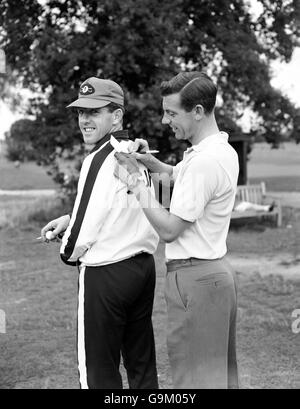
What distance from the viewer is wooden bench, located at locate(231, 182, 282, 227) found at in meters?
12.5

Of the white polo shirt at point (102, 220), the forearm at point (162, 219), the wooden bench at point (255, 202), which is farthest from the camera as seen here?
the wooden bench at point (255, 202)

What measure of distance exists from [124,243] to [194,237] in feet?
1.49

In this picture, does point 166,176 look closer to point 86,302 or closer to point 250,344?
point 86,302

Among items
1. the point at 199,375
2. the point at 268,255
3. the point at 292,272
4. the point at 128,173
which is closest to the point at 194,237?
the point at 128,173

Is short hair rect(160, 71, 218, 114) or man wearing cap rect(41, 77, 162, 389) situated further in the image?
man wearing cap rect(41, 77, 162, 389)

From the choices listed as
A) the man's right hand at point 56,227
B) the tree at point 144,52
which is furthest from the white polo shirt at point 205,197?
the tree at point 144,52

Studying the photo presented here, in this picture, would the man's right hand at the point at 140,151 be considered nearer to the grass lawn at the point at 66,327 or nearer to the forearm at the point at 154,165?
the forearm at the point at 154,165

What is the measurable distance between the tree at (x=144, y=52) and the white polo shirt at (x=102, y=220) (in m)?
8.89

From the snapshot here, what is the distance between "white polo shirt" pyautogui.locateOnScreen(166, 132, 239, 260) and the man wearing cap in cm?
32

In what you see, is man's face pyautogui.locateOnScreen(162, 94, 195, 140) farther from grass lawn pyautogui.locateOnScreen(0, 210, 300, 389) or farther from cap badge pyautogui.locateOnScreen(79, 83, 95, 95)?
grass lawn pyautogui.locateOnScreen(0, 210, 300, 389)

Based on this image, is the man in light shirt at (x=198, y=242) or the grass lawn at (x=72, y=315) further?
the grass lawn at (x=72, y=315)

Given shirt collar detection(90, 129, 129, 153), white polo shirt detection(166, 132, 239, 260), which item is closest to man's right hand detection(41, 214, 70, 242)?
shirt collar detection(90, 129, 129, 153)

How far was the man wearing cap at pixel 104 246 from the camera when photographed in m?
2.84

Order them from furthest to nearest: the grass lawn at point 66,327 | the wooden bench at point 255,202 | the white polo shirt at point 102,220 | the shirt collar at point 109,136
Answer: the wooden bench at point 255,202 < the grass lawn at point 66,327 < the shirt collar at point 109,136 < the white polo shirt at point 102,220
